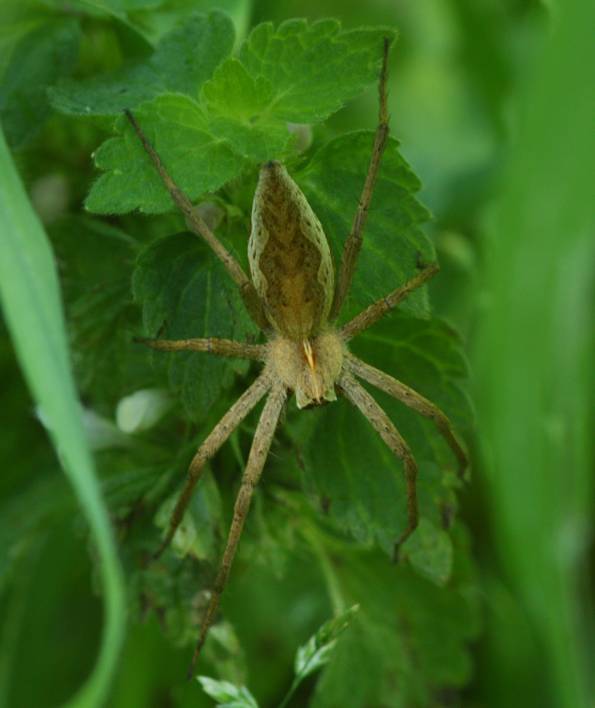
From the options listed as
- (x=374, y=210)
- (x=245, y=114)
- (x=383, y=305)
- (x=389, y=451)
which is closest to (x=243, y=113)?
(x=245, y=114)

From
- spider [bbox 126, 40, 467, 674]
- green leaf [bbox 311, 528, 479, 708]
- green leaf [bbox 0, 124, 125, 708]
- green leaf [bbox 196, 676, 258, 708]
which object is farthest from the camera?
green leaf [bbox 311, 528, 479, 708]

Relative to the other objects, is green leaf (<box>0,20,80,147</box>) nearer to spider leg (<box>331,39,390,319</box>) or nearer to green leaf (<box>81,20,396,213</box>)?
green leaf (<box>81,20,396,213</box>)

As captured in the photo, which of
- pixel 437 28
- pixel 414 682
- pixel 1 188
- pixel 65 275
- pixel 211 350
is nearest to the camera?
pixel 1 188

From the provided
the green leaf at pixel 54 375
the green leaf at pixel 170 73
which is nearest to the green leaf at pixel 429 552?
the green leaf at pixel 54 375

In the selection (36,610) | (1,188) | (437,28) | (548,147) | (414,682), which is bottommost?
(414,682)

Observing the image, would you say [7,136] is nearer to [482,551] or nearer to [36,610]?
[36,610]

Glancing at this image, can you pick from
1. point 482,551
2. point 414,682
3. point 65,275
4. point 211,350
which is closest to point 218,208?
point 211,350

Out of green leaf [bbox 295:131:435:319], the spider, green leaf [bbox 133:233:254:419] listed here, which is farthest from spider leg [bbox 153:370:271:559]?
green leaf [bbox 295:131:435:319]
